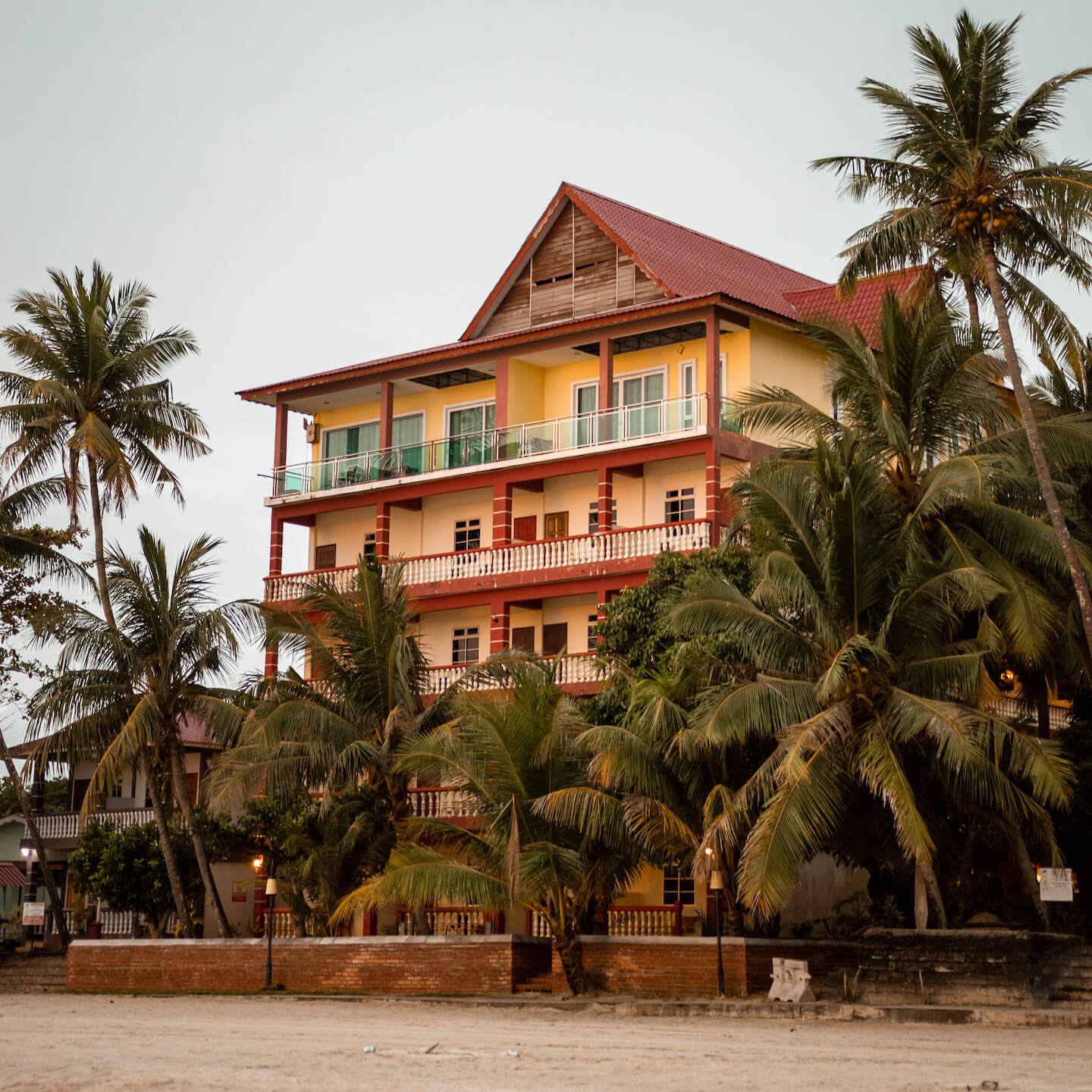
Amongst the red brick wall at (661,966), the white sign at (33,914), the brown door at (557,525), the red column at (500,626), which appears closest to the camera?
the red brick wall at (661,966)

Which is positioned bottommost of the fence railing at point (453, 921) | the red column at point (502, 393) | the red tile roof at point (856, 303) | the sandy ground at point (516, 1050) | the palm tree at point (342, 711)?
the sandy ground at point (516, 1050)

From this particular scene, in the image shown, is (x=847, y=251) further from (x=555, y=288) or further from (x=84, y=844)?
(x=84, y=844)

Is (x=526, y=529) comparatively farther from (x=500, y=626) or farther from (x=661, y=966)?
(x=661, y=966)

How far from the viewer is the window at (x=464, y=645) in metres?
36.7

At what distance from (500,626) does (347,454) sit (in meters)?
7.36

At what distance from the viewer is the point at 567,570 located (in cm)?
3394

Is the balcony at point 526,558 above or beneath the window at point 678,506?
beneath

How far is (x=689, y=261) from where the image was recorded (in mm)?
36938

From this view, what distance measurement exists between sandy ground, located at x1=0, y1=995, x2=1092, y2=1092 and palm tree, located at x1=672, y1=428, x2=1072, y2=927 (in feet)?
8.65

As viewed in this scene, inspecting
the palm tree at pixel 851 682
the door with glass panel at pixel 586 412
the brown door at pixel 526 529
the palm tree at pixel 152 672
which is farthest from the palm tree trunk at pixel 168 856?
the palm tree at pixel 851 682

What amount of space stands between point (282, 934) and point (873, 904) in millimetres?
11217

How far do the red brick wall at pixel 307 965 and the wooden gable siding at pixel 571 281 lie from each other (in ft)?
47.8

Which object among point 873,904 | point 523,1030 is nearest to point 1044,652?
point 873,904

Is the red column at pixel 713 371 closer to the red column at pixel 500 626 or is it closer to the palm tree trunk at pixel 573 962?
the red column at pixel 500 626
